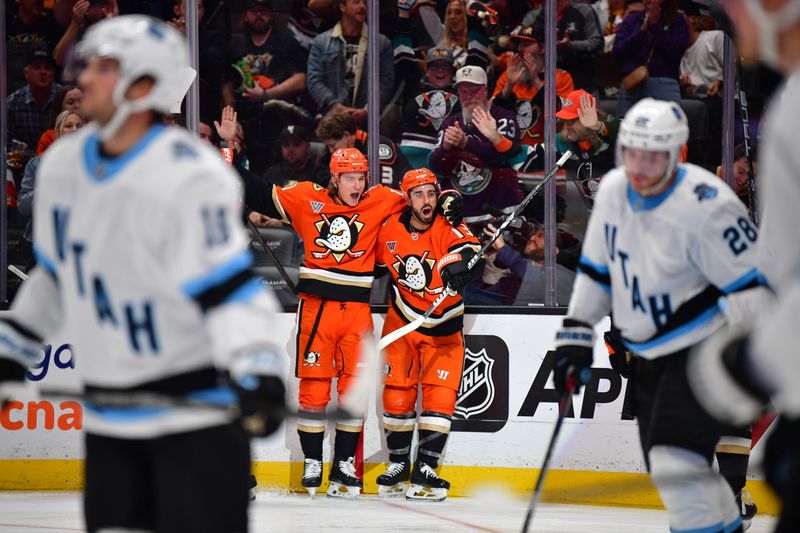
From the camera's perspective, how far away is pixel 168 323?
211 cm

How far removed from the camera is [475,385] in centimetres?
554

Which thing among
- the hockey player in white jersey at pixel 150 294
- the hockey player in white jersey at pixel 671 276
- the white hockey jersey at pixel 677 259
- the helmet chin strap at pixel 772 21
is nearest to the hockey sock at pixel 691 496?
the hockey player in white jersey at pixel 671 276

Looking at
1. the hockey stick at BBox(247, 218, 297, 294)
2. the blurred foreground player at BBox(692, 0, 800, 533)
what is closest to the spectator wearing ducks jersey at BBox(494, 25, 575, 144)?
the hockey stick at BBox(247, 218, 297, 294)

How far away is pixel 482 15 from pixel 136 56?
418 centimetres

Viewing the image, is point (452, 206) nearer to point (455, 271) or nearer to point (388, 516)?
point (455, 271)

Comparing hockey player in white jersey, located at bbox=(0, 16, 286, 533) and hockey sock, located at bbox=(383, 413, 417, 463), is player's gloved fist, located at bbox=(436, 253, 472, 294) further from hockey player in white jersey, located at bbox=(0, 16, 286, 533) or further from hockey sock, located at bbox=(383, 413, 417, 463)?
hockey player in white jersey, located at bbox=(0, 16, 286, 533)

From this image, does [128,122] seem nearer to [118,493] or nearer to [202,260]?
[202,260]

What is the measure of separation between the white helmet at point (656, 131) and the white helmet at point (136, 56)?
4.39 ft

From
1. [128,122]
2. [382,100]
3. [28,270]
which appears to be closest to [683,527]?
[128,122]

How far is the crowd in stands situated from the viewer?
577cm

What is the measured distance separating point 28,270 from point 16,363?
3.70 meters

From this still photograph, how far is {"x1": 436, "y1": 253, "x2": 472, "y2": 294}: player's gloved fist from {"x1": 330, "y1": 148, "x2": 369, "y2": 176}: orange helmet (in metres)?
0.55

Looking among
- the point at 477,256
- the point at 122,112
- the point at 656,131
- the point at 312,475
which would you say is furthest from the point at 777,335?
the point at 312,475

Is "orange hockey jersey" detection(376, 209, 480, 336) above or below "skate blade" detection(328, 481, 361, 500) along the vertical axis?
above
